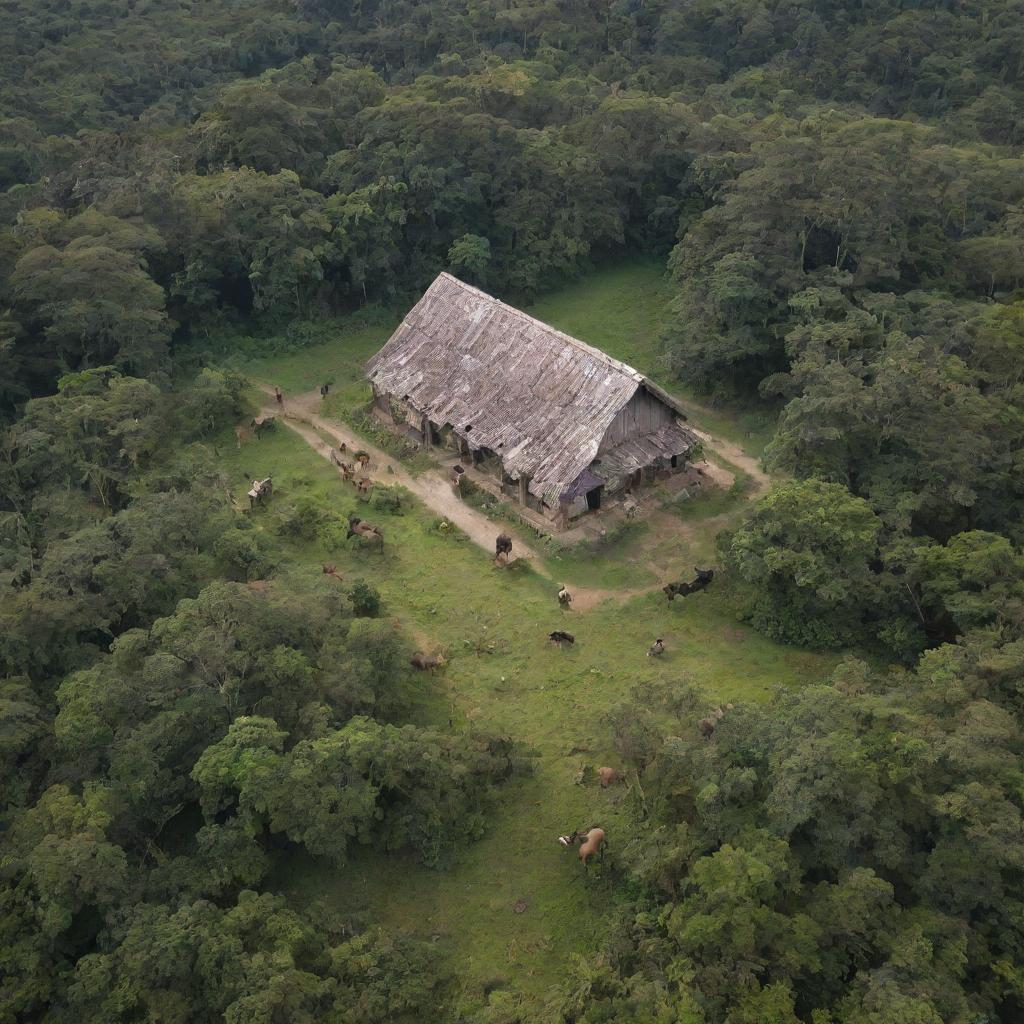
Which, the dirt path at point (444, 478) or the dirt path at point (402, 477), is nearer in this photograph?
the dirt path at point (444, 478)

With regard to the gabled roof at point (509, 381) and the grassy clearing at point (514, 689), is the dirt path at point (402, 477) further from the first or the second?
the gabled roof at point (509, 381)

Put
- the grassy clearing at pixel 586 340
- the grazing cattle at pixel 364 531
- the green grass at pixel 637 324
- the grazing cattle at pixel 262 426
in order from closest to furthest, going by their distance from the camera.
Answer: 1. the grazing cattle at pixel 364 531
2. the green grass at pixel 637 324
3. the grazing cattle at pixel 262 426
4. the grassy clearing at pixel 586 340

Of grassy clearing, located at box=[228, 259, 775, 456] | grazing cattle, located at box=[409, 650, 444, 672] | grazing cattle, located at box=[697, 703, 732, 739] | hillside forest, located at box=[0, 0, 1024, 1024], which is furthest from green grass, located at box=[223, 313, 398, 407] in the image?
grazing cattle, located at box=[697, 703, 732, 739]

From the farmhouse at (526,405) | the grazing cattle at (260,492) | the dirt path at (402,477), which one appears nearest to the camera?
the farmhouse at (526,405)

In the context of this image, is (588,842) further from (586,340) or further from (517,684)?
(586,340)

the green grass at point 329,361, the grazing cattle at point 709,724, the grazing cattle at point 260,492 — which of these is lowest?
the green grass at point 329,361

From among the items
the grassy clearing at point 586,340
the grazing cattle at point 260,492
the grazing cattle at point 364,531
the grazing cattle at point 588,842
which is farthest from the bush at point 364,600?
the grassy clearing at point 586,340

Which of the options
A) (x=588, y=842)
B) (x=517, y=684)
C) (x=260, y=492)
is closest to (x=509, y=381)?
(x=260, y=492)
